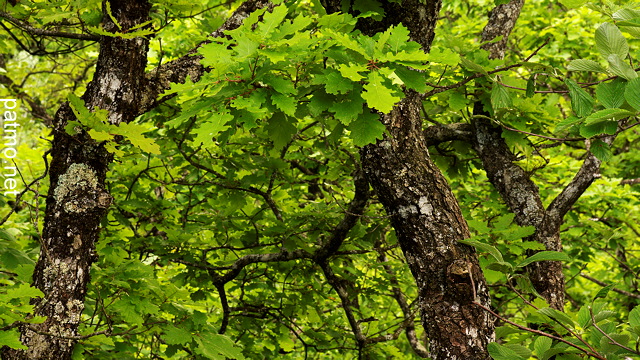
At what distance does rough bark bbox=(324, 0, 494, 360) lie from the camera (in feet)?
6.55

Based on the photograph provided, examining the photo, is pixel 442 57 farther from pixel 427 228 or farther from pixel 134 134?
pixel 134 134

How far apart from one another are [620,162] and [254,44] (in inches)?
239

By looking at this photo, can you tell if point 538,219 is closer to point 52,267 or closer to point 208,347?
point 208,347

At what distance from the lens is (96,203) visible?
254 centimetres

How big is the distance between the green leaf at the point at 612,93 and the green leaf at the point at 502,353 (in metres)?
0.79

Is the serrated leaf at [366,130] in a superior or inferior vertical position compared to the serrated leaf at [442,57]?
inferior

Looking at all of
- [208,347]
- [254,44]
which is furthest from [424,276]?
[208,347]

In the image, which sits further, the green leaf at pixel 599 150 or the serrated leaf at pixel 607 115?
the green leaf at pixel 599 150

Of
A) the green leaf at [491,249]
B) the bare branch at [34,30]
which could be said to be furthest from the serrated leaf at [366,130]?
the bare branch at [34,30]

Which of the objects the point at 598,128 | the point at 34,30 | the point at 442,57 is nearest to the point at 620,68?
the point at 598,128

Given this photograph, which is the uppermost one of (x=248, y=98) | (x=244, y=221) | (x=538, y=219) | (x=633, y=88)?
(x=538, y=219)

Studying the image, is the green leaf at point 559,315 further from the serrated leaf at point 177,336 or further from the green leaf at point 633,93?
the serrated leaf at point 177,336

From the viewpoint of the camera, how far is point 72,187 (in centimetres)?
249

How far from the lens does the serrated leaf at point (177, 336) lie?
275 centimetres
